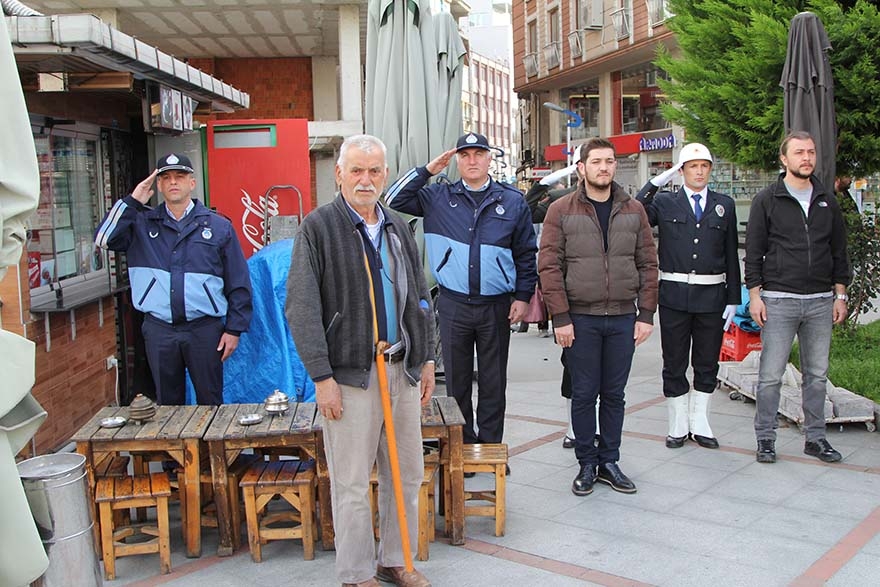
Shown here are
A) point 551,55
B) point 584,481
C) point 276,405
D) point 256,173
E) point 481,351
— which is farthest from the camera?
point 551,55

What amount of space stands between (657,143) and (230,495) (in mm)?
26811

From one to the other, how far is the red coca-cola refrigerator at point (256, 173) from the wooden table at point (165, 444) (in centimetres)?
479

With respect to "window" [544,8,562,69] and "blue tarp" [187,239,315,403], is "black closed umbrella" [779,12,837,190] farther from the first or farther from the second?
"window" [544,8,562,69]

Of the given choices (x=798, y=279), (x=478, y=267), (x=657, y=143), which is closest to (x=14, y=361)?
(x=478, y=267)

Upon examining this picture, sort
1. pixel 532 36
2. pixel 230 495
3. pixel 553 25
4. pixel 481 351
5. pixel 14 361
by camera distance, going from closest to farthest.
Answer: pixel 14 361, pixel 230 495, pixel 481 351, pixel 553 25, pixel 532 36

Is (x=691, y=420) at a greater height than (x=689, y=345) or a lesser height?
lesser

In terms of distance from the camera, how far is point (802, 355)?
18.6ft

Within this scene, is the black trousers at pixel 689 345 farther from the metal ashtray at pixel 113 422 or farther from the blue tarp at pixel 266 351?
the metal ashtray at pixel 113 422

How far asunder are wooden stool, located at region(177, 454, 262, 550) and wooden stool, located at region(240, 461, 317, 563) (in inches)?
3.4

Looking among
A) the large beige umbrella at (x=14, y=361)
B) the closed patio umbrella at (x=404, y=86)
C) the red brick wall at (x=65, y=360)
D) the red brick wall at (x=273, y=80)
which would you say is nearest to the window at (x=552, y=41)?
the red brick wall at (x=273, y=80)

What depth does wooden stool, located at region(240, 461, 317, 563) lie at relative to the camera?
165 inches

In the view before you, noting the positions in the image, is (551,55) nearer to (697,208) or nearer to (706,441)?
(697,208)

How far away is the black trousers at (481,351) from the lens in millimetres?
5160

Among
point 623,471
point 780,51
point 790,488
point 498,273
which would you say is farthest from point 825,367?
point 780,51
